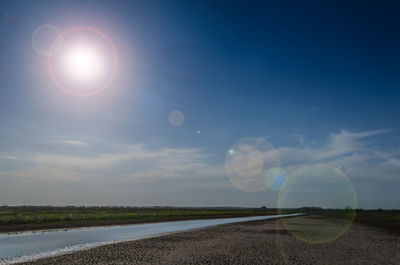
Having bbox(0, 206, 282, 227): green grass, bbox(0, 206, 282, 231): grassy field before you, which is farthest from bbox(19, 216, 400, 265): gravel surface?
bbox(0, 206, 282, 227): green grass

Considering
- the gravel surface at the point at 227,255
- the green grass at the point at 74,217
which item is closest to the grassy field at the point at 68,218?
the green grass at the point at 74,217

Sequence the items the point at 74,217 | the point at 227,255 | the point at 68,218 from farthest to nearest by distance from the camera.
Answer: the point at 74,217 → the point at 68,218 → the point at 227,255

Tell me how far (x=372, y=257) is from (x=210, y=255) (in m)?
12.5

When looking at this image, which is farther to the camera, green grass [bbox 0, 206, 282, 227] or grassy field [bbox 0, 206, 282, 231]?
green grass [bbox 0, 206, 282, 227]

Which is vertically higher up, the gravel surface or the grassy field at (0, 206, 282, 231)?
the gravel surface

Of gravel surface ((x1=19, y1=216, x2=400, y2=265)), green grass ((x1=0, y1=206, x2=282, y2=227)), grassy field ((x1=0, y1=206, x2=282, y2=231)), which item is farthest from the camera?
green grass ((x1=0, y1=206, x2=282, y2=227))

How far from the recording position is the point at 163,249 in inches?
942

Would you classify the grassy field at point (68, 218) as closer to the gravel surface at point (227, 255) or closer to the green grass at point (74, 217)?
the green grass at point (74, 217)

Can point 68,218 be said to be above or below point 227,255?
below

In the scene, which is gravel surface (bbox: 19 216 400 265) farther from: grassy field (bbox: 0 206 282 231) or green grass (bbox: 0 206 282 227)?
green grass (bbox: 0 206 282 227)

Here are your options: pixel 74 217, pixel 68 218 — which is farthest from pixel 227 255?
pixel 74 217

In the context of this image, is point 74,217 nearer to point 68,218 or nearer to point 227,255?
point 68,218

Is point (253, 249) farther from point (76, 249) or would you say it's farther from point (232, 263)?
point (76, 249)

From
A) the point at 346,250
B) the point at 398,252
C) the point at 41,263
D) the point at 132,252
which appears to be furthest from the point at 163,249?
the point at 398,252
